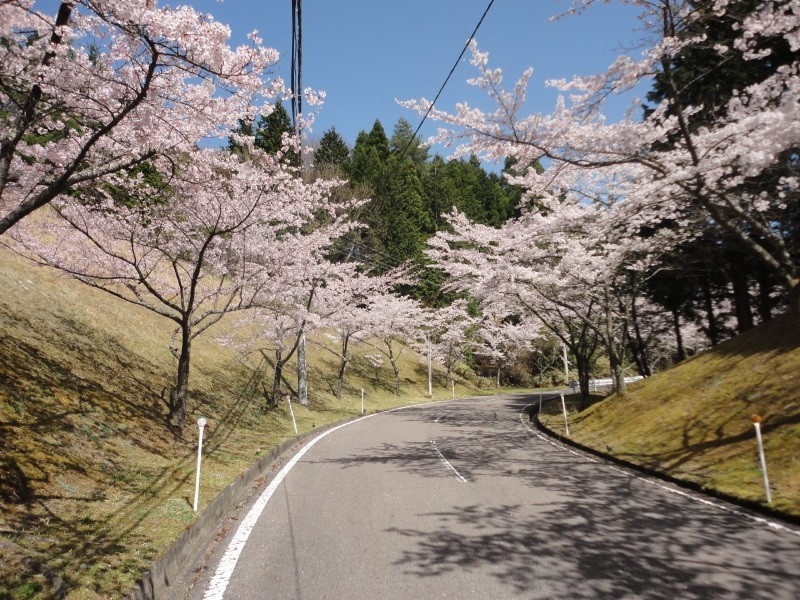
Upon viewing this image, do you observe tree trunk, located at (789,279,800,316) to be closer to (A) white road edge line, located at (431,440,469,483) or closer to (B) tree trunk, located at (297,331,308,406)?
(A) white road edge line, located at (431,440,469,483)

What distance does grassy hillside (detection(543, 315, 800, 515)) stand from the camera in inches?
285

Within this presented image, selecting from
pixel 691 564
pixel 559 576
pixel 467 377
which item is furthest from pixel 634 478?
pixel 467 377

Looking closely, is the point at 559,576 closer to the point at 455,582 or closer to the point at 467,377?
the point at 455,582

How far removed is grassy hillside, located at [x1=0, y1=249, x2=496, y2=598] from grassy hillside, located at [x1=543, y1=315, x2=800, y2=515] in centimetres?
802

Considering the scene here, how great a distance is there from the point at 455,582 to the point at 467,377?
40.4 meters

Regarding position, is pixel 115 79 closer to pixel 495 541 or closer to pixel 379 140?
pixel 495 541

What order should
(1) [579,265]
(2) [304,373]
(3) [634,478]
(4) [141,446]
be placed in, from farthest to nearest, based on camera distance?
(2) [304,373] → (1) [579,265] → (4) [141,446] → (3) [634,478]

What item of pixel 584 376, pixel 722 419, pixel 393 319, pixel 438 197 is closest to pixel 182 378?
pixel 722 419

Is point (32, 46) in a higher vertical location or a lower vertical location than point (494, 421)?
higher

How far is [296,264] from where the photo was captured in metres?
16.3

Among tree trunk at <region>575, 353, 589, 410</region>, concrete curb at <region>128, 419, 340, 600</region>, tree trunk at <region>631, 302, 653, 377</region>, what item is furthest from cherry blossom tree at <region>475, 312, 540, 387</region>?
concrete curb at <region>128, 419, 340, 600</region>

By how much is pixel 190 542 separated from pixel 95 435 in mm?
4312

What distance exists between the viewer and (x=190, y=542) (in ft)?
16.8

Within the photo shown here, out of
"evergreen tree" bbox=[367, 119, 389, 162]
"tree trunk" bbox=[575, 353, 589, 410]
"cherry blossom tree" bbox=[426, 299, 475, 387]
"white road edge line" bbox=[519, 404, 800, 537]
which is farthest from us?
"evergreen tree" bbox=[367, 119, 389, 162]
